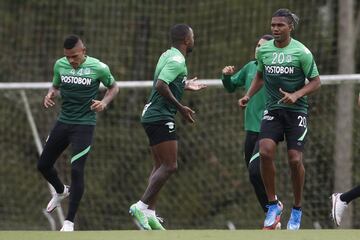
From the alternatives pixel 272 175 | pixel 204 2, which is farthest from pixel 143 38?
pixel 272 175

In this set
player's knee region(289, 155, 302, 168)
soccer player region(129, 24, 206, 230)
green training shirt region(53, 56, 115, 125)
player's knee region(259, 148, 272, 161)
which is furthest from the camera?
green training shirt region(53, 56, 115, 125)

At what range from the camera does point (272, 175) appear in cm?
1359

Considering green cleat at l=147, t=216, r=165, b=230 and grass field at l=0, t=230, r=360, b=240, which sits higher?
grass field at l=0, t=230, r=360, b=240

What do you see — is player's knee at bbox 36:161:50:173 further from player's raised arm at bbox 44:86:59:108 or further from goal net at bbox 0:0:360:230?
goal net at bbox 0:0:360:230

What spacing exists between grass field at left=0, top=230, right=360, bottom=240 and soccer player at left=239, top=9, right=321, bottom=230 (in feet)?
3.76

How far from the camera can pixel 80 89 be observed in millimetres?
14523

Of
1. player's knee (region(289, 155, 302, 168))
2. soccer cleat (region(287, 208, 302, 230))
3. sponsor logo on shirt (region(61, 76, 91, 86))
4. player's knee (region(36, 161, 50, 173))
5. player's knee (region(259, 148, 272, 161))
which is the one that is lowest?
soccer cleat (region(287, 208, 302, 230))

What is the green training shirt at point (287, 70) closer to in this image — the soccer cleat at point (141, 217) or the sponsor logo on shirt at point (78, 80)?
the soccer cleat at point (141, 217)

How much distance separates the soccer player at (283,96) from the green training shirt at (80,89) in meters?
2.05

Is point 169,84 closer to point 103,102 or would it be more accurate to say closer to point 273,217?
point 103,102

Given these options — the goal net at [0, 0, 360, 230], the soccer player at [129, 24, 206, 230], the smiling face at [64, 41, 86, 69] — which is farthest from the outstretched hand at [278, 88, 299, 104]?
the goal net at [0, 0, 360, 230]

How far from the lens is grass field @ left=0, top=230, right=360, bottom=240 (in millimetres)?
11797

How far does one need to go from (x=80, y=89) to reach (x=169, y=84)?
110cm

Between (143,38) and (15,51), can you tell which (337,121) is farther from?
(15,51)
